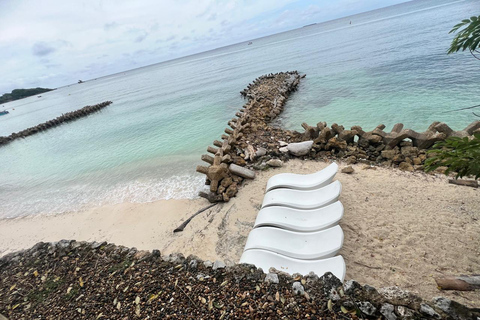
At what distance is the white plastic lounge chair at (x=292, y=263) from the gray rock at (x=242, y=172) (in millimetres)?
3573

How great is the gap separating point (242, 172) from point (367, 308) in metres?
5.55

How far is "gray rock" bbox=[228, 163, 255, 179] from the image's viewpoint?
7969 millimetres

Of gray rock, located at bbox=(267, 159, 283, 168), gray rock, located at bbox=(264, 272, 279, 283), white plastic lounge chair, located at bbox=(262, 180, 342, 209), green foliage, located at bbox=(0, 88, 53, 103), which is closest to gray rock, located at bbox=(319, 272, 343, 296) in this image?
gray rock, located at bbox=(264, 272, 279, 283)

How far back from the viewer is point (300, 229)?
195 inches

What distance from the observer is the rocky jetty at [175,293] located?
9.49ft

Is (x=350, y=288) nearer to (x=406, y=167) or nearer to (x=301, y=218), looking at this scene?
(x=301, y=218)

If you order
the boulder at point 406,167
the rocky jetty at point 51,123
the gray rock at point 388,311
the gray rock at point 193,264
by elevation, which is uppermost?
the rocky jetty at point 51,123

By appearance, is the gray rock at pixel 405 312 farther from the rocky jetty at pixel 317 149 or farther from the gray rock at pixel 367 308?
the rocky jetty at pixel 317 149

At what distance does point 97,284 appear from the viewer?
4.25m

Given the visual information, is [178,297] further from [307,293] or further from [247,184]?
[247,184]

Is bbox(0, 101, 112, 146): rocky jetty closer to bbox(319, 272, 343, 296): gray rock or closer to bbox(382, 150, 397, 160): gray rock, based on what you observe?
bbox(319, 272, 343, 296): gray rock

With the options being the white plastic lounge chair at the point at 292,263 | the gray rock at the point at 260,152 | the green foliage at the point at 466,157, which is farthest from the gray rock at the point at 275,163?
the green foliage at the point at 466,157

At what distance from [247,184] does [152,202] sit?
3.79 metres

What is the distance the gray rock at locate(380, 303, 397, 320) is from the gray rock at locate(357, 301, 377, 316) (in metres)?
0.09
